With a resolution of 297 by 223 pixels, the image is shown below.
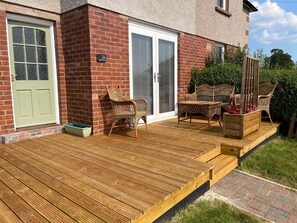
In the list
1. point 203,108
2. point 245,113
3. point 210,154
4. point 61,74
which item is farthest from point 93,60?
point 245,113

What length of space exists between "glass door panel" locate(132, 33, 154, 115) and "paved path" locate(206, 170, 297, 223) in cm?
241

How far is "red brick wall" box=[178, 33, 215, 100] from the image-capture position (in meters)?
5.75

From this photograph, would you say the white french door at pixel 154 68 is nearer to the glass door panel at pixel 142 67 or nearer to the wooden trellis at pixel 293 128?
the glass door panel at pixel 142 67

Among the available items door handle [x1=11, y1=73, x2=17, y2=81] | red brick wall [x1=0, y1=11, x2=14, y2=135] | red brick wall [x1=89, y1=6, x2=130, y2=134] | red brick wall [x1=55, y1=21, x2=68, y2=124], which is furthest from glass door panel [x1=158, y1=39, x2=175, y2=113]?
red brick wall [x1=0, y1=11, x2=14, y2=135]

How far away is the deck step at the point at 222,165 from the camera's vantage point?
2838mm

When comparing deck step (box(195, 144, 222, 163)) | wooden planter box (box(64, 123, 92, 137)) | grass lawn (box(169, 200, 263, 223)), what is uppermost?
wooden planter box (box(64, 123, 92, 137))

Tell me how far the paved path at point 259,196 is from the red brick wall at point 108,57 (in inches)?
86.0

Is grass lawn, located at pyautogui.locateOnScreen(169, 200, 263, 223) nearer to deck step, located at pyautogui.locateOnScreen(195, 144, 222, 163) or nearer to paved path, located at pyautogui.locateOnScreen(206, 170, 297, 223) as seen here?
paved path, located at pyautogui.locateOnScreen(206, 170, 297, 223)

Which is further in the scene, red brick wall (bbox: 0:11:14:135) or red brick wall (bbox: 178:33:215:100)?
red brick wall (bbox: 178:33:215:100)

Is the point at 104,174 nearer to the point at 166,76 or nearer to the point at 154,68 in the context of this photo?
the point at 154,68

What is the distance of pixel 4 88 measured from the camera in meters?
3.60

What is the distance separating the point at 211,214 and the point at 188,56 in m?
4.40

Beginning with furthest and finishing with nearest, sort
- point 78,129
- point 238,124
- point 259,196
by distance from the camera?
point 78,129 < point 238,124 < point 259,196

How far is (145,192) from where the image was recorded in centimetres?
198
